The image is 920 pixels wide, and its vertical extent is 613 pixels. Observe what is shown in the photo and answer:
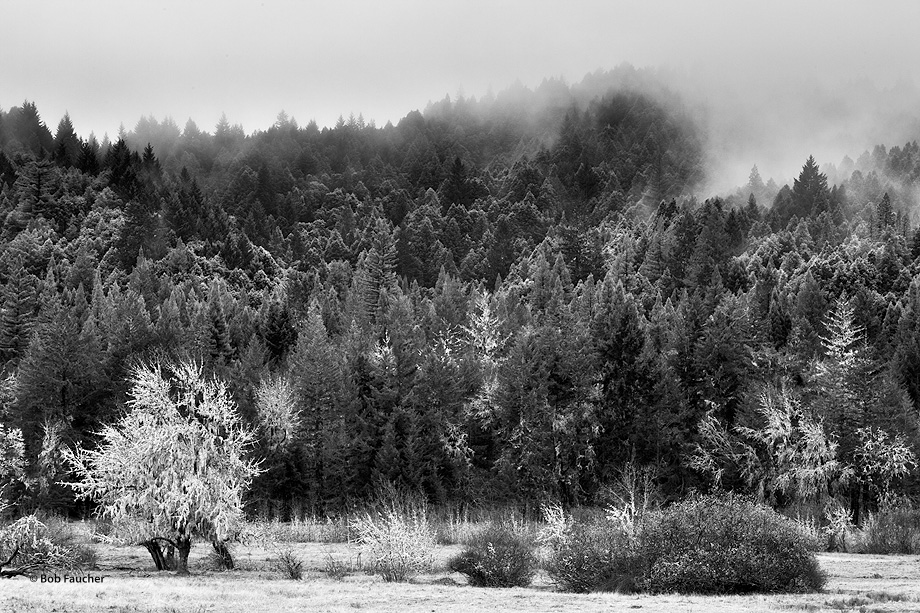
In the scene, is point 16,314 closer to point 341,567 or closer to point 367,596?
point 341,567

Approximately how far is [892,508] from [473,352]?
1595 inches

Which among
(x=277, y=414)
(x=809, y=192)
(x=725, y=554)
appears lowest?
(x=725, y=554)

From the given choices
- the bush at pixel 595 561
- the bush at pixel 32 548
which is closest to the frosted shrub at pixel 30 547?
the bush at pixel 32 548

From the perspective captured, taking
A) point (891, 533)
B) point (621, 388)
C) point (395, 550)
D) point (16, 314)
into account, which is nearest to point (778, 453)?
point (891, 533)

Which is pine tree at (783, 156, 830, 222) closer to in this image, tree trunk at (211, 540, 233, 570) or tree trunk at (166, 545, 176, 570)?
tree trunk at (211, 540, 233, 570)

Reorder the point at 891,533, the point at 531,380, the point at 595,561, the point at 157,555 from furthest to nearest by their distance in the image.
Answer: the point at 531,380, the point at 891,533, the point at 157,555, the point at 595,561

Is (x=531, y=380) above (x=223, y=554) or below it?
above

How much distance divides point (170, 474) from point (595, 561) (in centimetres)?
1796

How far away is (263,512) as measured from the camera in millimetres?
73688

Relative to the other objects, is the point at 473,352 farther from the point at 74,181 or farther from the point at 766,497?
the point at 74,181

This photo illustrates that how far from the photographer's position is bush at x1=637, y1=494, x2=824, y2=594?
37938 mm

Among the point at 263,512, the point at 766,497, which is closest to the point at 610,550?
the point at 766,497

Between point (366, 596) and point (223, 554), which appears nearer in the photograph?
point (366, 596)

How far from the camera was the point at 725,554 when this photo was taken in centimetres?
3797
